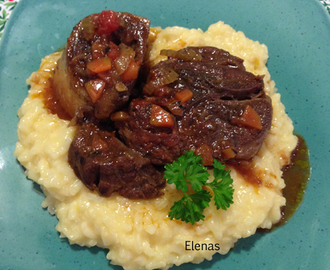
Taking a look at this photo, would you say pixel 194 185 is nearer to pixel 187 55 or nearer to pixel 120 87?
pixel 120 87

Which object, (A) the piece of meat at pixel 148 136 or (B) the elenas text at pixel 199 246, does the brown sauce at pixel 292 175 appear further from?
(B) the elenas text at pixel 199 246

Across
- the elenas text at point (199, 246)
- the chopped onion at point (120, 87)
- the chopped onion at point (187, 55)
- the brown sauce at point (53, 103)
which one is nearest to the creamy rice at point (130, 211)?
the elenas text at point (199, 246)

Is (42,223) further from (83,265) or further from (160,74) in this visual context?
(160,74)

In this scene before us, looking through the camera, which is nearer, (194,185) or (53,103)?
(194,185)

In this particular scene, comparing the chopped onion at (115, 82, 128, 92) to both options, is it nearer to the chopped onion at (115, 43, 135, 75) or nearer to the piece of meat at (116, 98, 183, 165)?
the chopped onion at (115, 43, 135, 75)

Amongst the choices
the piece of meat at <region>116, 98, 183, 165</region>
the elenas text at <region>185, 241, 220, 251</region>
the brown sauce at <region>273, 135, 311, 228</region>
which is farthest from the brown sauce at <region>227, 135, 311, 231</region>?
the elenas text at <region>185, 241, 220, 251</region>

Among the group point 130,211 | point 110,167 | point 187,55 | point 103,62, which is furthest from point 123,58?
point 130,211

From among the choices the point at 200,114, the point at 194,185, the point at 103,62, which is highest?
the point at 200,114
